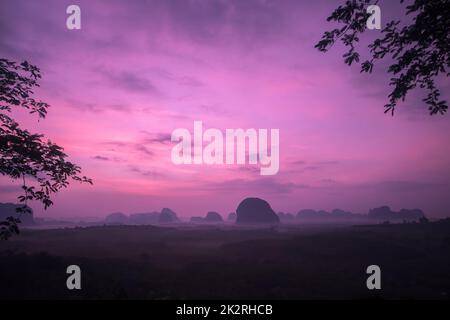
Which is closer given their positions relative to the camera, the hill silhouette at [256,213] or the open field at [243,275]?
the open field at [243,275]

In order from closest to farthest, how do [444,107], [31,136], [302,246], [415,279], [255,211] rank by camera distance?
[444,107] → [31,136] → [415,279] → [302,246] → [255,211]

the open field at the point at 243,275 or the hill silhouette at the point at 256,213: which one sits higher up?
the open field at the point at 243,275

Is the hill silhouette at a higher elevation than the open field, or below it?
below

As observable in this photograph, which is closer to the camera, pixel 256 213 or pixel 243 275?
pixel 243 275

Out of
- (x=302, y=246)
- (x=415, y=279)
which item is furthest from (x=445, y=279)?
(x=302, y=246)

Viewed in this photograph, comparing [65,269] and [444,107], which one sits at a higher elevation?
[444,107]

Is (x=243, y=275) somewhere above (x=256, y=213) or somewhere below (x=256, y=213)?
above

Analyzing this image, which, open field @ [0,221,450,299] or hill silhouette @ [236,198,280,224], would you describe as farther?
hill silhouette @ [236,198,280,224]

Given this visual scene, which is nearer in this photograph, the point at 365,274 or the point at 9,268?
the point at 9,268

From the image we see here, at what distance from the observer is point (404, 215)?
192 metres
